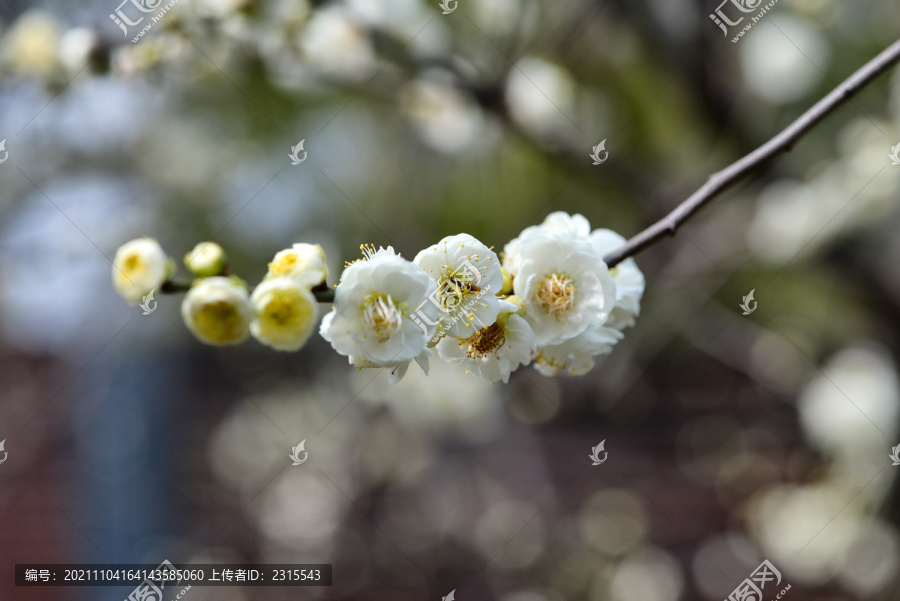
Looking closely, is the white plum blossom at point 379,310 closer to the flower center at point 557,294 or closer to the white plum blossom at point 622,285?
the flower center at point 557,294

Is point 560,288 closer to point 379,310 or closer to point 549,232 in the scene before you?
point 549,232

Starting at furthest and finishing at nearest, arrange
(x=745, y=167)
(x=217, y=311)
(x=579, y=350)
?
1. (x=579, y=350)
2. (x=745, y=167)
3. (x=217, y=311)

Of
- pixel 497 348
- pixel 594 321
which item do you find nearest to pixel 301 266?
pixel 497 348

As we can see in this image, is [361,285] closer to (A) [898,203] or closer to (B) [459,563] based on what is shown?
(A) [898,203]

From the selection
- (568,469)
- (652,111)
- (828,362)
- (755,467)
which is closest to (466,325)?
(652,111)

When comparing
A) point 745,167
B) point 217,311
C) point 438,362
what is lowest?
point 217,311

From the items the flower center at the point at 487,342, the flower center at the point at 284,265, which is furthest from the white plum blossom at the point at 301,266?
the flower center at the point at 487,342

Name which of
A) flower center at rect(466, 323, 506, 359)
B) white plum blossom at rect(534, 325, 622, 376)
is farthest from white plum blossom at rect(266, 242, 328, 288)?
white plum blossom at rect(534, 325, 622, 376)
